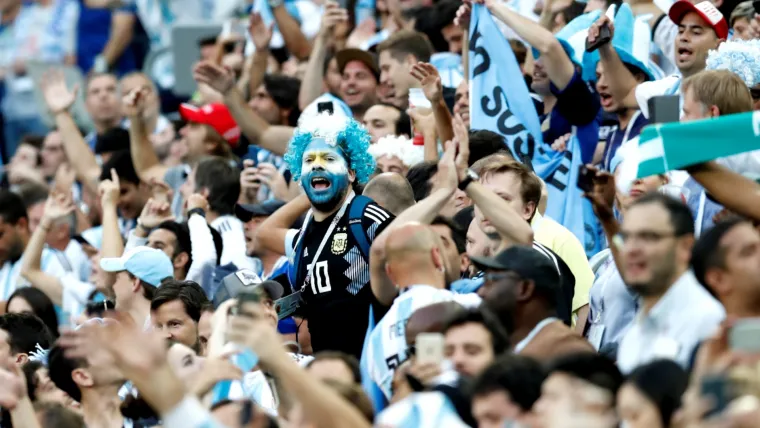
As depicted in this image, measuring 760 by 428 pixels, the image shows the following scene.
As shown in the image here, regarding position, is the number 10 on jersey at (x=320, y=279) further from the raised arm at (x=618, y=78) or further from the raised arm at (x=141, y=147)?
the raised arm at (x=141, y=147)

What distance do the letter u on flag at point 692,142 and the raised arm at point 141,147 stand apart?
618 cm

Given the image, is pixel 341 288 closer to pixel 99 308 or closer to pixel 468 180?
pixel 468 180

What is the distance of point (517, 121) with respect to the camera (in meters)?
10.3

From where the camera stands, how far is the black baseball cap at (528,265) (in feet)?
22.4

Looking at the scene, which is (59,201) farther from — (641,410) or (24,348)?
(641,410)

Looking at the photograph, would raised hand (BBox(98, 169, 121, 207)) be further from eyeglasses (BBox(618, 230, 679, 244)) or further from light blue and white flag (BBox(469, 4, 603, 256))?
eyeglasses (BBox(618, 230, 679, 244))

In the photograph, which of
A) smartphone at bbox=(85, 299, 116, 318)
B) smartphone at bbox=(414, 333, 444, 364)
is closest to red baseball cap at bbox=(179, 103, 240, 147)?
smartphone at bbox=(85, 299, 116, 318)

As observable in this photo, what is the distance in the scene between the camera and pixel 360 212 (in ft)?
28.2

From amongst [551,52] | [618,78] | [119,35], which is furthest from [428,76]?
[119,35]

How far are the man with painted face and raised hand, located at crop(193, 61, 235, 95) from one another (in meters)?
2.54

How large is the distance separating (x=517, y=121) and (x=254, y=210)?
1.76m

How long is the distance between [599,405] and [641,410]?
150 millimetres

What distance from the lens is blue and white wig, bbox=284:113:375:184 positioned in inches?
352

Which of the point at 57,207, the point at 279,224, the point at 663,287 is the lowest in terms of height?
the point at 57,207
